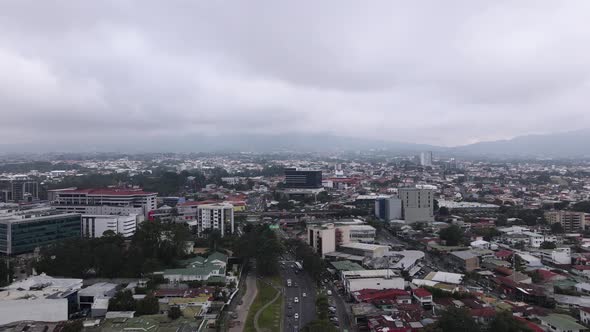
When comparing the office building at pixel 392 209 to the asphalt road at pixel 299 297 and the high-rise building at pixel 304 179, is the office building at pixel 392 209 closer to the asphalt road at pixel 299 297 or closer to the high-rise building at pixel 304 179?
the asphalt road at pixel 299 297

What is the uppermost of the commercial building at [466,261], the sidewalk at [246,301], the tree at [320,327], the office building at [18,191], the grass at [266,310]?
the office building at [18,191]

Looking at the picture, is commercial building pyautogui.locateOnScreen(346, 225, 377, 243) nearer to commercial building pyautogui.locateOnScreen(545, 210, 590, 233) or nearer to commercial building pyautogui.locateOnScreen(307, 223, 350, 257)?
commercial building pyautogui.locateOnScreen(307, 223, 350, 257)

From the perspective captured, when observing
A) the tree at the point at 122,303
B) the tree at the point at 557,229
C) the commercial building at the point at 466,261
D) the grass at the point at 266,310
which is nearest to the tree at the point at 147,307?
the tree at the point at 122,303

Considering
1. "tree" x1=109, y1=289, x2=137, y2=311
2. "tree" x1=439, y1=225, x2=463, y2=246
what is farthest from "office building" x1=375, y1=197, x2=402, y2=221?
"tree" x1=109, y1=289, x2=137, y2=311

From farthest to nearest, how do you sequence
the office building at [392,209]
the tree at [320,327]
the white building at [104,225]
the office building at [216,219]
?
the office building at [392,209], the office building at [216,219], the white building at [104,225], the tree at [320,327]

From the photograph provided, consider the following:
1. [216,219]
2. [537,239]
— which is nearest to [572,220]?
[537,239]

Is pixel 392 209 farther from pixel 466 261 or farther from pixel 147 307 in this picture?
pixel 147 307
